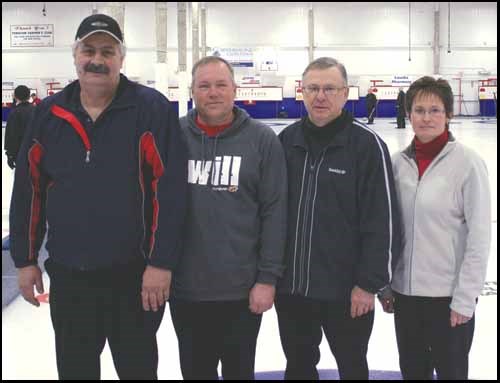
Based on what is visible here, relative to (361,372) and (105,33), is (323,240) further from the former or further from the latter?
(105,33)

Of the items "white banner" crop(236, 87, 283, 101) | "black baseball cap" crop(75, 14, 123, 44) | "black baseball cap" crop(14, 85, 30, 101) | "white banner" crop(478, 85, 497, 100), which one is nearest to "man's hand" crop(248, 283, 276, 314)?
"black baseball cap" crop(75, 14, 123, 44)

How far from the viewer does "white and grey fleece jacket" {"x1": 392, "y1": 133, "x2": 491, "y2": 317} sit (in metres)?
2.26

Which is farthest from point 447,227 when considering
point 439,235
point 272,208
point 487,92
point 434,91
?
point 487,92

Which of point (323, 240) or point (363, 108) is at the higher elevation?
point (363, 108)

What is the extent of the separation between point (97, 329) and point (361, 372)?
106 centimetres

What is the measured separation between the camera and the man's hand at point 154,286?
2197mm

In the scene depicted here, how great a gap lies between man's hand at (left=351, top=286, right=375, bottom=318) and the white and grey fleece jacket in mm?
167

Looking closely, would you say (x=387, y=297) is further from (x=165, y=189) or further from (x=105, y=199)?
(x=105, y=199)

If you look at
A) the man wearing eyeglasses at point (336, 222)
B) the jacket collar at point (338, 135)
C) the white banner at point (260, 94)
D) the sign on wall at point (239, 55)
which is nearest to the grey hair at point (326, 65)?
the man wearing eyeglasses at point (336, 222)

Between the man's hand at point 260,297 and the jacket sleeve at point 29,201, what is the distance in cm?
89

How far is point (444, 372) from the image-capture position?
7.73 feet

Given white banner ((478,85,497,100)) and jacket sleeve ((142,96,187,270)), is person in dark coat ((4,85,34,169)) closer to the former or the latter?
jacket sleeve ((142,96,187,270))

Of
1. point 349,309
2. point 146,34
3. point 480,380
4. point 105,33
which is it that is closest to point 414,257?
point 349,309

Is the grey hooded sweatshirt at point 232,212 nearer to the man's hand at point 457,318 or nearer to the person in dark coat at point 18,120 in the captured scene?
the man's hand at point 457,318
